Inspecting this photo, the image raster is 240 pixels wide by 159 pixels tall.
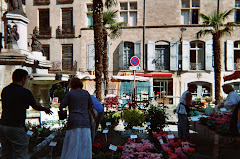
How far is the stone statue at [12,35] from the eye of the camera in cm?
654

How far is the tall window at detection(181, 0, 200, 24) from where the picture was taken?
20647 mm

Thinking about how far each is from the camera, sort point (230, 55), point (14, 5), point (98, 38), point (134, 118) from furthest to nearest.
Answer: point (230, 55) < point (98, 38) < point (14, 5) < point (134, 118)

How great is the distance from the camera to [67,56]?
22219mm

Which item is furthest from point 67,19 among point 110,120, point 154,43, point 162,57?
point 110,120

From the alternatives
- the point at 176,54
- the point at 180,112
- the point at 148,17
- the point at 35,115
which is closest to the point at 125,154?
the point at 180,112

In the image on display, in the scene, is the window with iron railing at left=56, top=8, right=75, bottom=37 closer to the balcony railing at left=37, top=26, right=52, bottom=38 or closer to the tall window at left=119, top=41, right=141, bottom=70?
the balcony railing at left=37, top=26, right=52, bottom=38

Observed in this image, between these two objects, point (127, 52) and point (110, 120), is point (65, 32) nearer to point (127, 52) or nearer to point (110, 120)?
point (127, 52)

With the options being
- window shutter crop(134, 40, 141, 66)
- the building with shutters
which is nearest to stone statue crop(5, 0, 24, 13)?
the building with shutters

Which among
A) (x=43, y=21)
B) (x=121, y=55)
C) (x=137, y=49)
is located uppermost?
(x=43, y=21)

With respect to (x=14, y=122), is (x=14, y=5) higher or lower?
higher

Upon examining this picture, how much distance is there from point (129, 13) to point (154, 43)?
3764mm

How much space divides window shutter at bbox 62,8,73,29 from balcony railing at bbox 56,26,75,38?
25 centimetres

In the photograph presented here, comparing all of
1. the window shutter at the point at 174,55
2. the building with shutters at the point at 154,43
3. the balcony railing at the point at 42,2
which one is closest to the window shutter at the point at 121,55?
the building with shutters at the point at 154,43

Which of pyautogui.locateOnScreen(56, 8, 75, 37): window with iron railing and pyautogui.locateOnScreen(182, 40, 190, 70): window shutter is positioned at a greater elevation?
pyautogui.locateOnScreen(56, 8, 75, 37): window with iron railing
